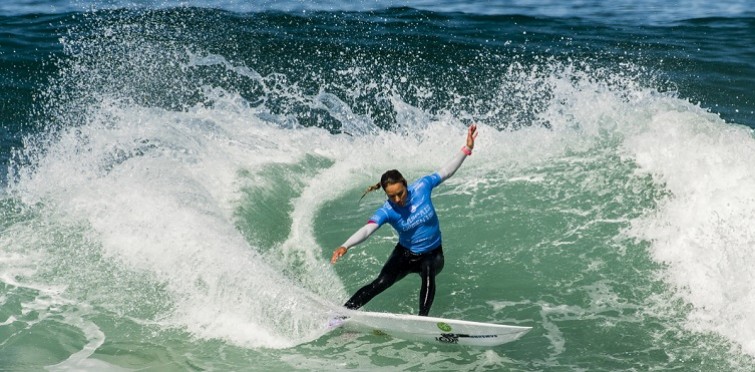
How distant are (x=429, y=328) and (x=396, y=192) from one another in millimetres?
1339

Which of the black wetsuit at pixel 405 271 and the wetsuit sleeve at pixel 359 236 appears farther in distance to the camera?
the black wetsuit at pixel 405 271

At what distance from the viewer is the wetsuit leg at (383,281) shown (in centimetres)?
885

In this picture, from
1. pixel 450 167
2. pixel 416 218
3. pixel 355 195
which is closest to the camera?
pixel 416 218

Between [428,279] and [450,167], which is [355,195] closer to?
[450,167]

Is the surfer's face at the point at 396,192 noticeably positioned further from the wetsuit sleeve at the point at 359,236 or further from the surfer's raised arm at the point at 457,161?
the surfer's raised arm at the point at 457,161

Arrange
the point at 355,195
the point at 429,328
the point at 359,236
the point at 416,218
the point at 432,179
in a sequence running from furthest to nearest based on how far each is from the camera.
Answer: the point at 355,195 → the point at 432,179 → the point at 416,218 → the point at 429,328 → the point at 359,236

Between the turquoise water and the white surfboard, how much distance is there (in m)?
0.12

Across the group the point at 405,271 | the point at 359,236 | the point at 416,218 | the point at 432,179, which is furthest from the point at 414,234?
the point at 359,236

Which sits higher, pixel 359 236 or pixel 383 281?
pixel 359 236

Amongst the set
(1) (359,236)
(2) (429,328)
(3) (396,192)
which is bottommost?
(2) (429,328)

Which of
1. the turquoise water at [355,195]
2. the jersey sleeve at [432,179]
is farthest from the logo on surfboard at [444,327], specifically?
the jersey sleeve at [432,179]

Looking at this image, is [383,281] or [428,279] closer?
[428,279]

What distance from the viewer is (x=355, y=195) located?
1241 cm

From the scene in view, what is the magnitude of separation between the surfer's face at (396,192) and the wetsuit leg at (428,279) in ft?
2.53
